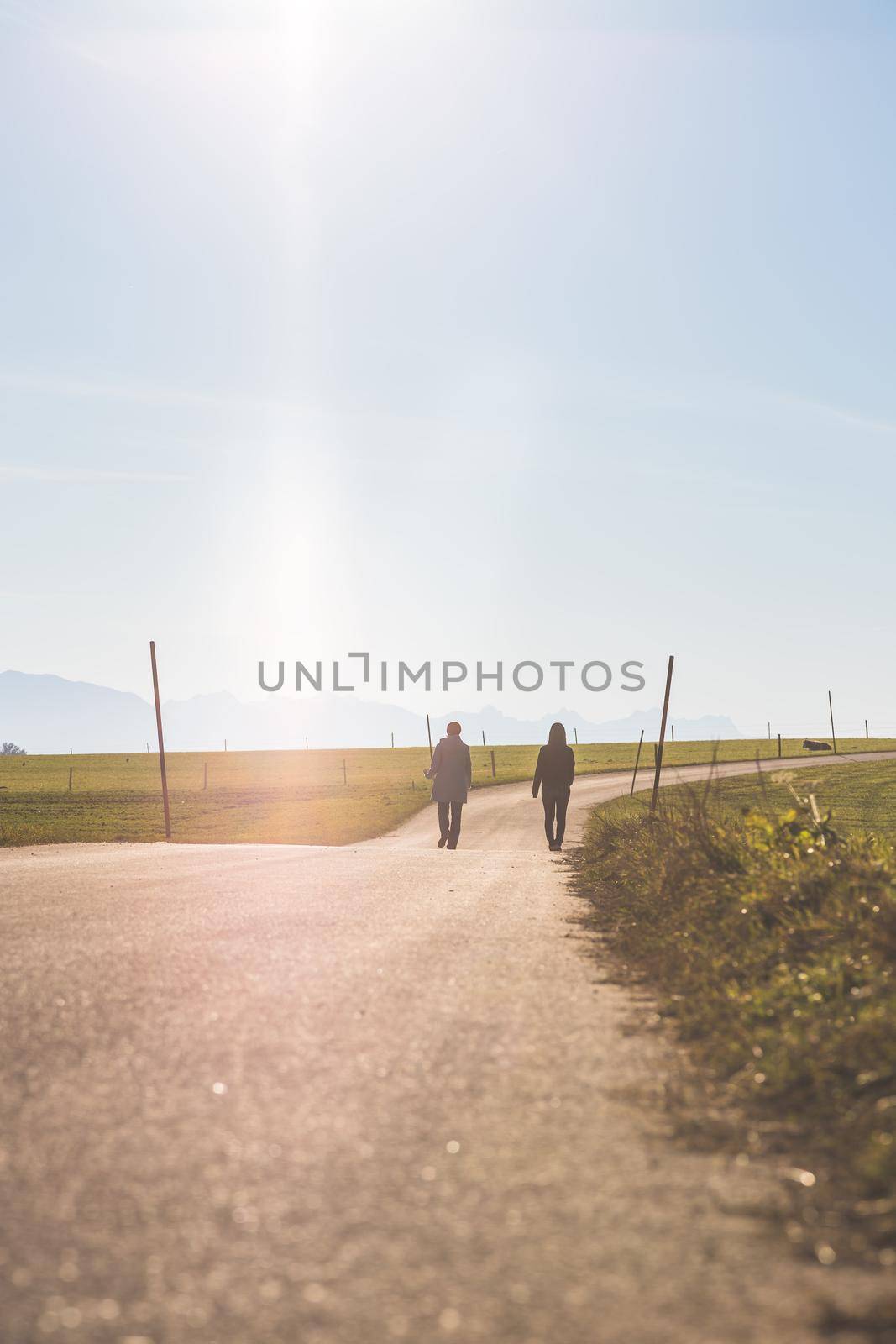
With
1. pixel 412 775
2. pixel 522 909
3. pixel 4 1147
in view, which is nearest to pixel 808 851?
pixel 522 909

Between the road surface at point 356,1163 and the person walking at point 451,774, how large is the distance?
1382 centimetres

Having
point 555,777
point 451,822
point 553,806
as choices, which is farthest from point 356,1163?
point 451,822

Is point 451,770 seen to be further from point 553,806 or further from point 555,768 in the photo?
point 555,768

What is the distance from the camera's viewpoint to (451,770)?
21172 millimetres

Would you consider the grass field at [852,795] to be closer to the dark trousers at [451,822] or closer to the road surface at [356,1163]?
the dark trousers at [451,822]

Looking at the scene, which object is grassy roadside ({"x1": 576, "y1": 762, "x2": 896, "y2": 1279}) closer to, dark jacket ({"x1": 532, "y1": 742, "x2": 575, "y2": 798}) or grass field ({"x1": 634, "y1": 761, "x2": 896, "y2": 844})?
grass field ({"x1": 634, "y1": 761, "x2": 896, "y2": 844})

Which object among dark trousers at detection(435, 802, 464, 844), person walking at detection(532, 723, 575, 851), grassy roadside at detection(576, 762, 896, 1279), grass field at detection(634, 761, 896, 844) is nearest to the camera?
grassy roadside at detection(576, 762, 896, 1279)

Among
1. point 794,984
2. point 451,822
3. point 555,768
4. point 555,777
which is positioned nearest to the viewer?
point 794,984

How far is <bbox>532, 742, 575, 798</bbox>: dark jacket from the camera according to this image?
64.5 feet

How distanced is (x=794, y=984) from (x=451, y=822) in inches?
660

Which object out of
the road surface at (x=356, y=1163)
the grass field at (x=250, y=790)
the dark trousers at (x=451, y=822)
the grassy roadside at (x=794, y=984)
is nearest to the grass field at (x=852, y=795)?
the grassy roadside at (x=794, y=984)

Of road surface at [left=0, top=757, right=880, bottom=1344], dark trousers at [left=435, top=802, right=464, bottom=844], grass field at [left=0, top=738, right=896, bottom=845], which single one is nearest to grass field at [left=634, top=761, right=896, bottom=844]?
dark trousers at [left=435, top=802, right=464, bottom=844]

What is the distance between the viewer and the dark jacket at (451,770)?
21062 mm

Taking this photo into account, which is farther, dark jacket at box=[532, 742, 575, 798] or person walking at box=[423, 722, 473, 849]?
person walking at box=[423, 722, 473, 849]
